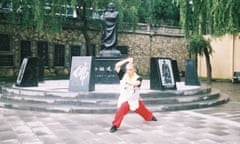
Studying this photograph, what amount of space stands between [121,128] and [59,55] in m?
18.2

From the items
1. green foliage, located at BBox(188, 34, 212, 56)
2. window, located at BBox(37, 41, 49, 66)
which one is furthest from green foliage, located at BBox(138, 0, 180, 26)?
window, located at BBox(37, 41, 49, 66)

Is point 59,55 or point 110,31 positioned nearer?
point 110,31

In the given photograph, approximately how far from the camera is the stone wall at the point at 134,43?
891 inches

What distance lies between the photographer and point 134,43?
27625 millimetres

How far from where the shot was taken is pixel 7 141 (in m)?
5.73

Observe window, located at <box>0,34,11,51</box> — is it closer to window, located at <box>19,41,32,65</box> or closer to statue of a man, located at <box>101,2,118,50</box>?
window, located at <box>19,41,32,65</box>

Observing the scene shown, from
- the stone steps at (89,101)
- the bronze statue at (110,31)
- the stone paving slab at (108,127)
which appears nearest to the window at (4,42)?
the bronze statue at (110,31)

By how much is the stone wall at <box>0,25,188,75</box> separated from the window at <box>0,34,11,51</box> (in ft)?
0.83

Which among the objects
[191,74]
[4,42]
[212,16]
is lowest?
[191,74]

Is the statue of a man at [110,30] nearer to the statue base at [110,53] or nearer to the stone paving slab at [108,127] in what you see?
the statue base at [110,53]

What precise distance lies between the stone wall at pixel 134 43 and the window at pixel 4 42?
0.25 meters

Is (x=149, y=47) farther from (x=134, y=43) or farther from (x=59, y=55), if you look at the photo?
(x=59, y=55)

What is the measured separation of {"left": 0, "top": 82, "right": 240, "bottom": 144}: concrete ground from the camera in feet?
19.3

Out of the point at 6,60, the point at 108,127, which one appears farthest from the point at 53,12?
the point at 108,127
